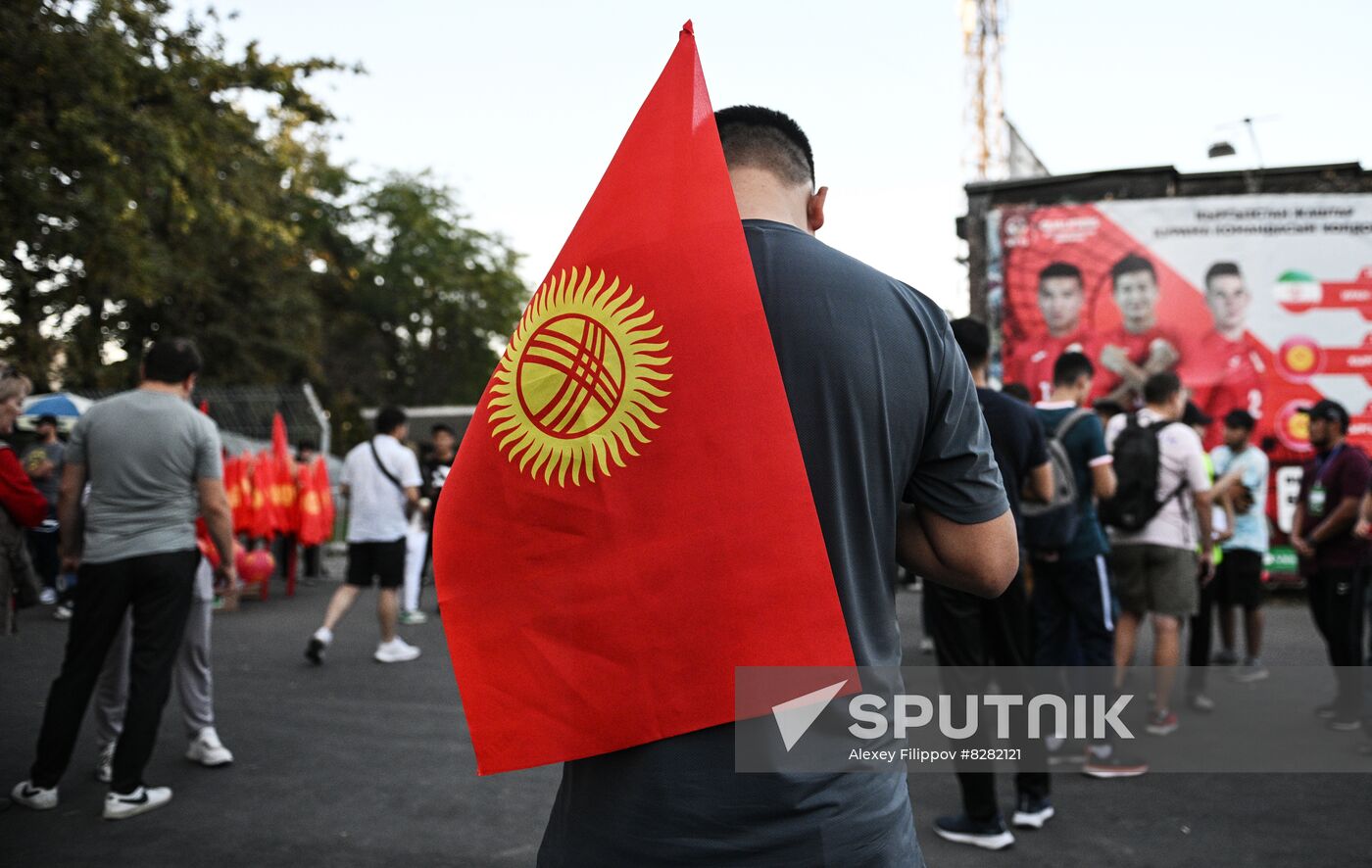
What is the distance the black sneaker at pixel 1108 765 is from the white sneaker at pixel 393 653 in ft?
17.2

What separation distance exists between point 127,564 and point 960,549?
→ 3.98 m

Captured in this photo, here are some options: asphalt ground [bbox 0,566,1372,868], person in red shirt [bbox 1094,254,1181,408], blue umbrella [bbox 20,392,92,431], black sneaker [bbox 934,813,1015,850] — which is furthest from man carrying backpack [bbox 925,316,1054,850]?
blue umbrella [bbox 20,392,92,431]

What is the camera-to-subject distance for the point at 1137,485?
229 inches

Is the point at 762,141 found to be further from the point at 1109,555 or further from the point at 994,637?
the point at 1109,555

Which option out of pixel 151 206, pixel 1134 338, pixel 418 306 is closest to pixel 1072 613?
pixel 1134 338

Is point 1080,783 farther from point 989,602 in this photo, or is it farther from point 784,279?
point 784,279

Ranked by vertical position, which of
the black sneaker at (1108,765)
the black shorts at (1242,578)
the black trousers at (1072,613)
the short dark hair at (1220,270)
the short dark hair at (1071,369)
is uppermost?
the short dark hair at (1220,270)

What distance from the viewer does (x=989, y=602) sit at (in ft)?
14.4

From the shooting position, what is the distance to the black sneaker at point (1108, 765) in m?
5.23

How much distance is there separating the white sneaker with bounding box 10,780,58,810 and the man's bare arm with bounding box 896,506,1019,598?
173 inches

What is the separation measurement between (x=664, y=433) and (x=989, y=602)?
128 inches

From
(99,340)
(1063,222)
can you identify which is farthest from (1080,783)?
(99,340)

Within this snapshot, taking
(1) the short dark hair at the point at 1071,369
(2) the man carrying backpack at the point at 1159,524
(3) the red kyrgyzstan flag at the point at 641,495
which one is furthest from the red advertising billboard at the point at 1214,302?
(3) the red kyrgyzstan flag at the point at 641,495

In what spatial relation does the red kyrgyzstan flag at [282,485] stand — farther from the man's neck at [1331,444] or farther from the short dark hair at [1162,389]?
the man's neck at [1331,444]
